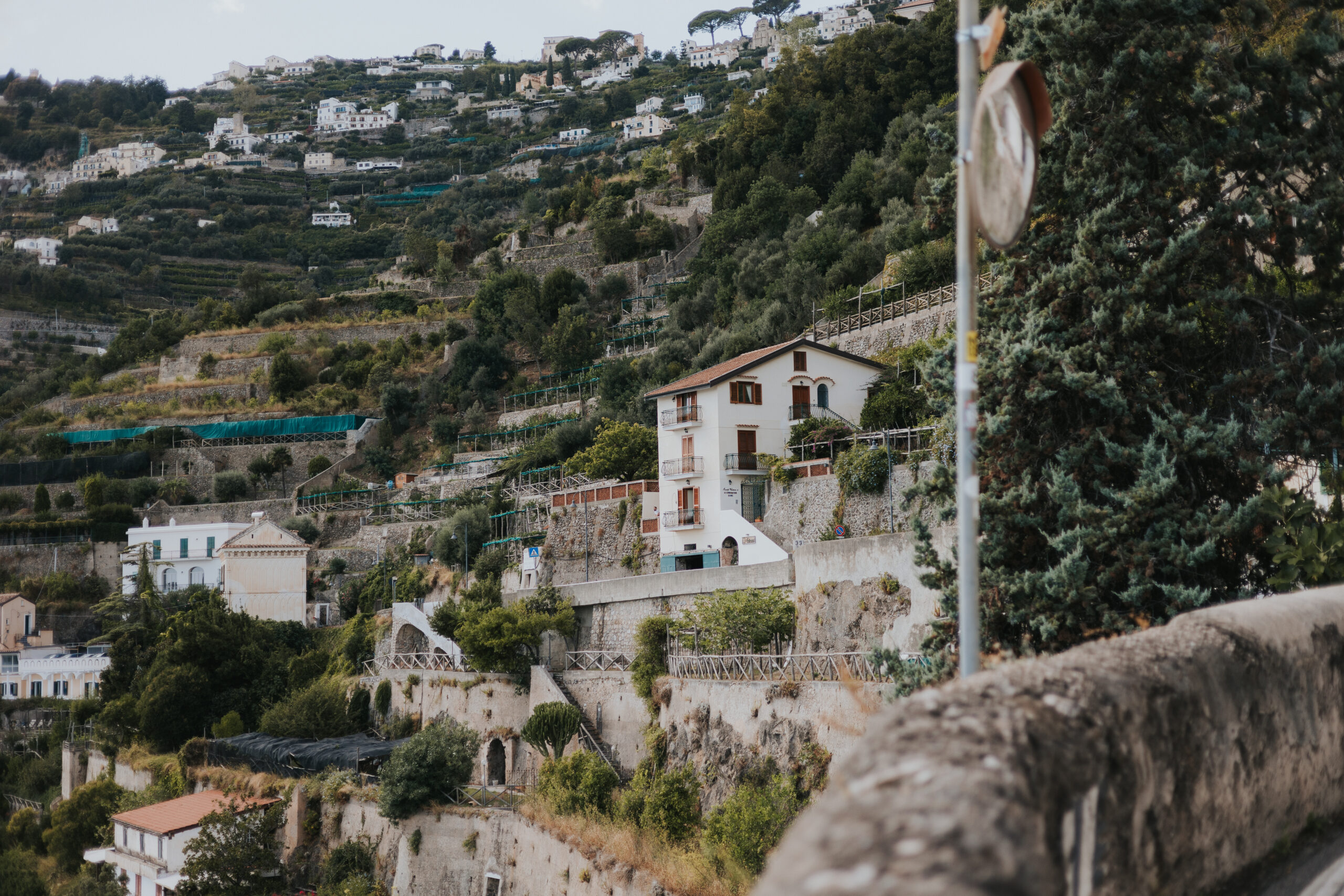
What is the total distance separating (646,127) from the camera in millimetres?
131000

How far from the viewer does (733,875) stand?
16484 millimetres

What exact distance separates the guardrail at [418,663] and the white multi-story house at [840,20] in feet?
386

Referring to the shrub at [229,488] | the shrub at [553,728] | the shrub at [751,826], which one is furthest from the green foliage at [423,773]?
the shrub at [229,488]

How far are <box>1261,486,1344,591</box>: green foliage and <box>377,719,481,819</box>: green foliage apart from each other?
1802 cm

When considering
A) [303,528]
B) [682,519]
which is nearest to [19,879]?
[303,528]

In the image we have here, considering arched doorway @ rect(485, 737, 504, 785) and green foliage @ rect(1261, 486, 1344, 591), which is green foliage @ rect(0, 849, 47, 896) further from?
green foliage @ rect(1261, 486, 1344, 591)

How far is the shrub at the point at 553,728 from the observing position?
80.9ft

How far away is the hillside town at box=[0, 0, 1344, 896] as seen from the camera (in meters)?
5.75

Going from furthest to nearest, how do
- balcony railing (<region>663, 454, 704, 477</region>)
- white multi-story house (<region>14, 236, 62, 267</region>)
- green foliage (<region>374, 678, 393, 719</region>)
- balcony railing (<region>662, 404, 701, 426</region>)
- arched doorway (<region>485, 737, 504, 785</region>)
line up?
white multi-story house (<region>14, 236, 62, 267</region>), green foliage (<region>374, 678, 393, 719</region>), balcony railing (<region>662, 404, 701, 426</region>), balcony railing (<region>663, 454, 704, 477</region>), arched doorway (<region>485, 737, 504, 785</region>)

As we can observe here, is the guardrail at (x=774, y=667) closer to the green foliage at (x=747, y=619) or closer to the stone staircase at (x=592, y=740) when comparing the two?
the green foliage at (x=747, y=619)

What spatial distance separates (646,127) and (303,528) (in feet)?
291

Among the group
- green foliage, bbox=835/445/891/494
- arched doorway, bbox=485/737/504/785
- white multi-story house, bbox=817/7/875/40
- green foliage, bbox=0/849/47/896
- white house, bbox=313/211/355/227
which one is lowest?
green foliage, bbox=0/849/47/896

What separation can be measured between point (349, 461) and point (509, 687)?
34.7 m

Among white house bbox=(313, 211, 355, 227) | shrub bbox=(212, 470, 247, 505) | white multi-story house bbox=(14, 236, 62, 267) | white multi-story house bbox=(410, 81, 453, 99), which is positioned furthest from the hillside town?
white multi-story house bbox=(410, 81, 453, 99)
